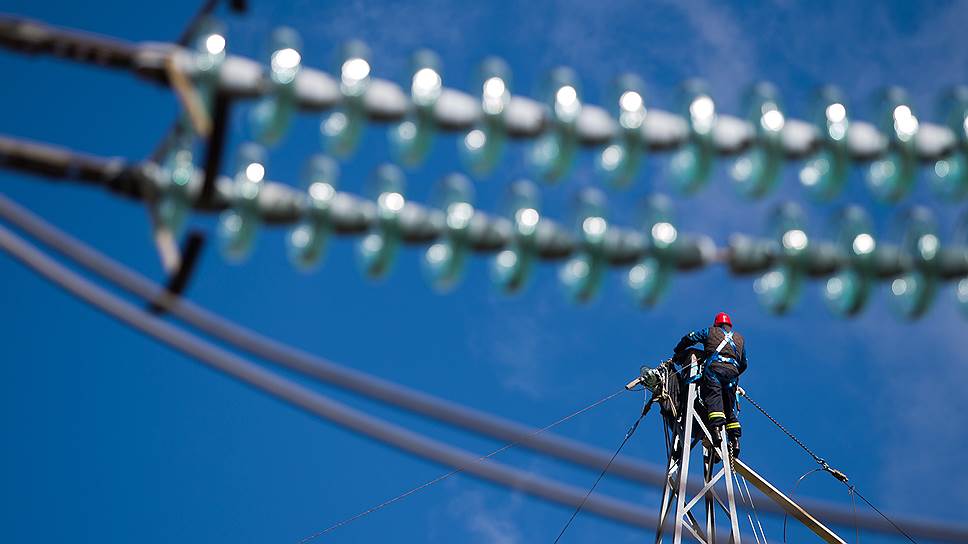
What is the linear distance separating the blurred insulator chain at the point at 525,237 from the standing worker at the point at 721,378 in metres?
8.54

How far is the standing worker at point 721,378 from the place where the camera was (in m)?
15.3

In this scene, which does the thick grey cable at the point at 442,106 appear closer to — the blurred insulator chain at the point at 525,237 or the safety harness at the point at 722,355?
the blurred insulator chain at the point at 525,237

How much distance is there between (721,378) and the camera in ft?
50.6

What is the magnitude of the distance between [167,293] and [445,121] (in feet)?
4.74

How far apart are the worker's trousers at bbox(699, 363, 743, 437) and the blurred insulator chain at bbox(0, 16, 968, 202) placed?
8.72 metres

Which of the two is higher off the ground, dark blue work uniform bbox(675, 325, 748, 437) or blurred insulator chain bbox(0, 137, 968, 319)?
dark blue work uniform bbox(675, 325, 748, 437)

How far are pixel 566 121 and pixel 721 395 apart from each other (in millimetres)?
9736

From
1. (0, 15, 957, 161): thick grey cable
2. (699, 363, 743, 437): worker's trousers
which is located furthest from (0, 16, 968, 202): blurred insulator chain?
(699, 363, 743, 437): worker's trousers

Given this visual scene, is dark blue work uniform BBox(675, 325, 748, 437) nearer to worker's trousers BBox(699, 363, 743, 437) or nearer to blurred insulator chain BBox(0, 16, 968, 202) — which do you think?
worker's trousers BBox(699, 363, 743, 437)

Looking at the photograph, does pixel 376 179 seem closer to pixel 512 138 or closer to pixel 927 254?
pixel 512 138

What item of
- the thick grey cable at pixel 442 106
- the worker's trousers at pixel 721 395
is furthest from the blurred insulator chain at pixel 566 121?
the worker's trousers at pixel 721 395

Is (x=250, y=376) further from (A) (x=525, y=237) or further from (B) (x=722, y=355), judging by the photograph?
(B) (x=722, y=355)

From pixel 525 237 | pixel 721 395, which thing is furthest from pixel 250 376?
pixel 721 395

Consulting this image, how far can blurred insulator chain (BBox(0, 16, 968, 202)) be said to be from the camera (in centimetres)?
580
